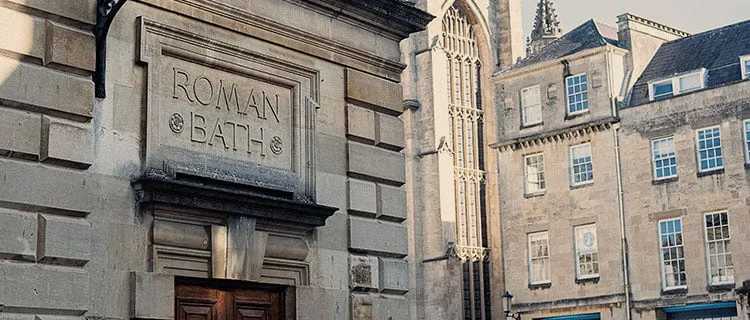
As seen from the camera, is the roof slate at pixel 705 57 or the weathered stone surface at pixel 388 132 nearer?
the weathered stone surface at pixel 388 132

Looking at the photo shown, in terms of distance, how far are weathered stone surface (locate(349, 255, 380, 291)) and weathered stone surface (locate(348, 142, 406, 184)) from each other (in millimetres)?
957

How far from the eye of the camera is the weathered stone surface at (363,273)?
12312mm

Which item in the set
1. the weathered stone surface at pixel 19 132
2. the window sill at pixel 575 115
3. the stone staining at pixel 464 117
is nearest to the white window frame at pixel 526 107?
the window sill at pixel 575 115

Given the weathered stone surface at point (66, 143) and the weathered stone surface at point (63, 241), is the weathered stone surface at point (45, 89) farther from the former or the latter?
the weathered stone surface at point (63, 241)

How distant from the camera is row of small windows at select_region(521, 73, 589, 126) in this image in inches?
1534

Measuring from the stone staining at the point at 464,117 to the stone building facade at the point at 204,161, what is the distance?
131ft

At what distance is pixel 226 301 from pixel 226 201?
3.47 ft

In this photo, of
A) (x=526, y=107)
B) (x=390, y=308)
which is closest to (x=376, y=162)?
(x=390, y=308)

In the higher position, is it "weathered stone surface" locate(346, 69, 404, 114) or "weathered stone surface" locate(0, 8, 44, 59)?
"weathered stone surface" locate(346, 69, 404, 114)

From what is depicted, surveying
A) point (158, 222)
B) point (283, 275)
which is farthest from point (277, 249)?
point (158, 222)

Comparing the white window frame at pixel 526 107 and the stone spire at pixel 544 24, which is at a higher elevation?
the stone spire at pixel 544 24

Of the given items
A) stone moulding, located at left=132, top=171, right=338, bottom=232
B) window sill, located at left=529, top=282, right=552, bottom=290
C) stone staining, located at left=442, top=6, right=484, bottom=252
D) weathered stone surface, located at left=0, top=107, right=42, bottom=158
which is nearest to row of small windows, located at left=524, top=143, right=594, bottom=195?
window sill, located at left=529, top=282, right=552, bottom=290

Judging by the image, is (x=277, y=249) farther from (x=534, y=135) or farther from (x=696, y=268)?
(x=534, y=135)

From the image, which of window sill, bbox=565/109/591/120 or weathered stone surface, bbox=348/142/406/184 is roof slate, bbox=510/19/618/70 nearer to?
window sill, bbox=565/109/591/120
